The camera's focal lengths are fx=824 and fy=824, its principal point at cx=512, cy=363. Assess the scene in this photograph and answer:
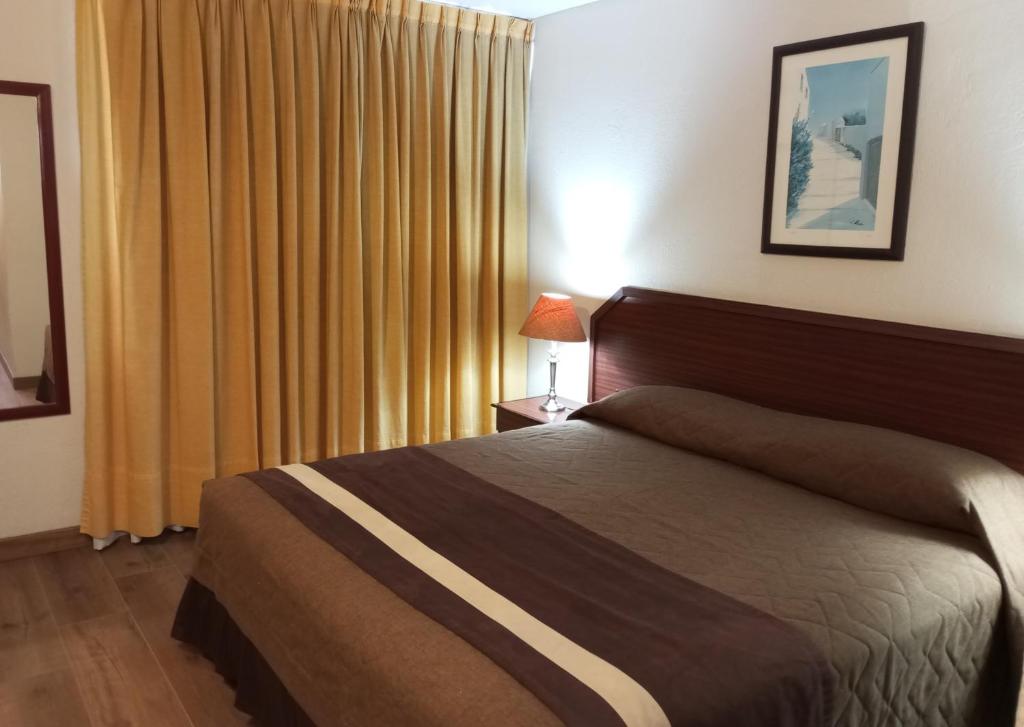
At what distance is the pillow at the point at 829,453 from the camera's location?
2.14 meters

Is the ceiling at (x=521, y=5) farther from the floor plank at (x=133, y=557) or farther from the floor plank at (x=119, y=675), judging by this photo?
the floor plank at (x=119, y=675)

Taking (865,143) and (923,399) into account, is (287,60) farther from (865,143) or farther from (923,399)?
(923,399)

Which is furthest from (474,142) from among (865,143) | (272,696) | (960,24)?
(272,696)

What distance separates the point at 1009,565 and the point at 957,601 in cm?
26

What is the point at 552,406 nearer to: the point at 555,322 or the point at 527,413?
the point at 527,413

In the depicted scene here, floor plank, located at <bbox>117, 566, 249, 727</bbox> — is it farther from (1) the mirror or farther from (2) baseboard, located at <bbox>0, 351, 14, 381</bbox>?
(2) baseboard, located at <bbox>0, 351, 14, 381</bbox>

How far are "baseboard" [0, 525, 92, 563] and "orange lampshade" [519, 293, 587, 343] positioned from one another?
2.05m

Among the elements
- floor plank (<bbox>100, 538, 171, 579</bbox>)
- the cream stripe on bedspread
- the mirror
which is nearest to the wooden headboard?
the cream stripe on bedspread

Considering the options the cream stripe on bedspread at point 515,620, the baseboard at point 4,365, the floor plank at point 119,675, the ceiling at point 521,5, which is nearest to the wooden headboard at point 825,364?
the ceiling at point 521,5

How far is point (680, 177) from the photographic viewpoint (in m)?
3.33

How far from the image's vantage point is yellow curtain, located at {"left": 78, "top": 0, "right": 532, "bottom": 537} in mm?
3191

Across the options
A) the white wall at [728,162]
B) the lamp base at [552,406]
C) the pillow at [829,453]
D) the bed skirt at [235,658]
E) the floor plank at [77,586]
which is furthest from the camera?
the lamp base at [552,406]

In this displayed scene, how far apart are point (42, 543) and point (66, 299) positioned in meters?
0.98

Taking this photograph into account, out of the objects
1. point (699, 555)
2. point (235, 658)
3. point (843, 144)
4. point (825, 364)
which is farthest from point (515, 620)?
point (843, 144)
